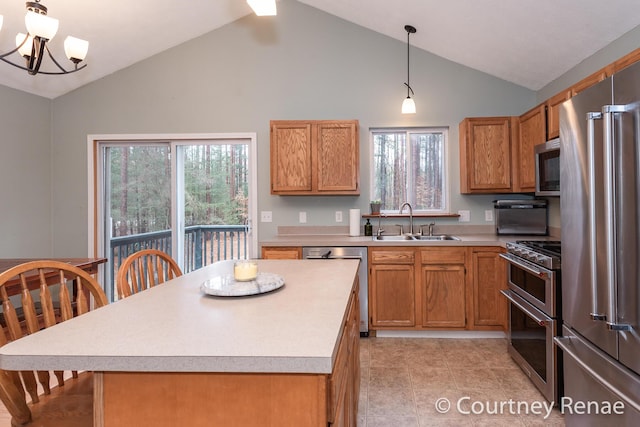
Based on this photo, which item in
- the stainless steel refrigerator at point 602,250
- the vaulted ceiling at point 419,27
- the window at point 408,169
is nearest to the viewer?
the stainless steel refrigerator at point 602,250

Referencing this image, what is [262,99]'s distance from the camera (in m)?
4.03

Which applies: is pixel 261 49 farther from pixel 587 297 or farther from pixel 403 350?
pixel 587 297

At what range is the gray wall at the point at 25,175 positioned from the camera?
3.53m

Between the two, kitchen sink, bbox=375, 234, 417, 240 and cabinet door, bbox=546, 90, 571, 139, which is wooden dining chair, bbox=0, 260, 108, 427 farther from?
cabinet door, bbox=546, 90, 571, 139

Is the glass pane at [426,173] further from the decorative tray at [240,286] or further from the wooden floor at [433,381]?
the decorative tray at [240,286]

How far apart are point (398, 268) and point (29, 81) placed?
405 centimetres

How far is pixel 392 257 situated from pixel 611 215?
80.3 inches

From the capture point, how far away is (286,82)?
4.02 meters

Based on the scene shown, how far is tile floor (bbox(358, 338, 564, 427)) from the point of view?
83.9 inches

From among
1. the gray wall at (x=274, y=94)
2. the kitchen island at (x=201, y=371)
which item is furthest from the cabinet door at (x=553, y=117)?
the kitchen island at (x=201, y=371)

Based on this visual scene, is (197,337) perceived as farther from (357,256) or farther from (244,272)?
(357,256)

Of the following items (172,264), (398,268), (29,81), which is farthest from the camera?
(29,81)

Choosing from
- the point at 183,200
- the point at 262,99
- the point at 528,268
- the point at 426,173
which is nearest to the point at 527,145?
the point at 426,173

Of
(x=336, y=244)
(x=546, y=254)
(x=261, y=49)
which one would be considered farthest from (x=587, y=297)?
(x=261, y=49)
